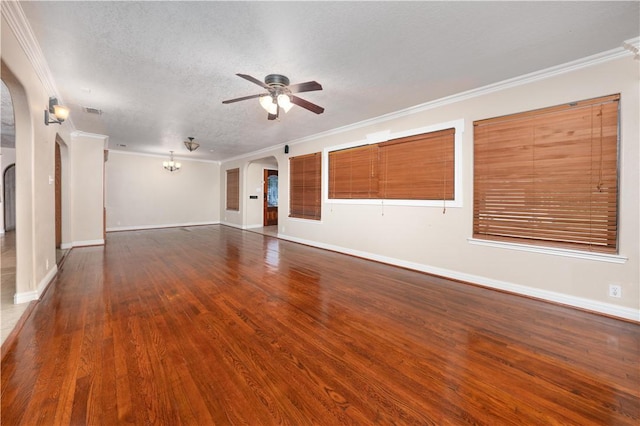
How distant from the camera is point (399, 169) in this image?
4535mm

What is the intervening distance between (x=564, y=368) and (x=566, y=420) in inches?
23.9

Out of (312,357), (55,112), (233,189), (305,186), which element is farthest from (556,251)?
(233,189)

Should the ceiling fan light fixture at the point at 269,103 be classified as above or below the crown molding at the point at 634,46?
below

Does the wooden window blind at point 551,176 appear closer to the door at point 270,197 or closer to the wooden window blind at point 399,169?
the wooden window blind at point 399,169

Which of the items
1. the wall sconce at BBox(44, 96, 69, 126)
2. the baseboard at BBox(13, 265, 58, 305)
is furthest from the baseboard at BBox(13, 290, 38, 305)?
the wall sconce at BBox(44, 96, 69, 126)

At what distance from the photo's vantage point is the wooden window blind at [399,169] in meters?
3.97

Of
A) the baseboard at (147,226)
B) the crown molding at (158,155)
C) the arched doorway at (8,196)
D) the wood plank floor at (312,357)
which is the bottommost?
the wood plank floor at (312,357)

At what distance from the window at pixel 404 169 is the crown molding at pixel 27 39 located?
4.41 m

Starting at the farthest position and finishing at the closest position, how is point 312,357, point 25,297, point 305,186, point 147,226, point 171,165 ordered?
point 147,226
point 171,165
point 305,186
point 25,297
point 312,357

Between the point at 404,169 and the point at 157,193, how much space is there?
8.52 metres

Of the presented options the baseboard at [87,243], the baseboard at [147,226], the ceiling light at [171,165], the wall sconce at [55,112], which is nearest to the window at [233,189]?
the baseboard at [147,226]

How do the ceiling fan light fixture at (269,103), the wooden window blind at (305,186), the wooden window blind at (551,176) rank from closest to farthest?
the wooden window blind at (551,176) → the ceiling fan light fixture at (269,103) → the wooden window blind at (305,186)

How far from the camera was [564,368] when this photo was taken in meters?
1.88

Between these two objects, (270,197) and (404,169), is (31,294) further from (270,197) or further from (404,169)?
(270,197)
